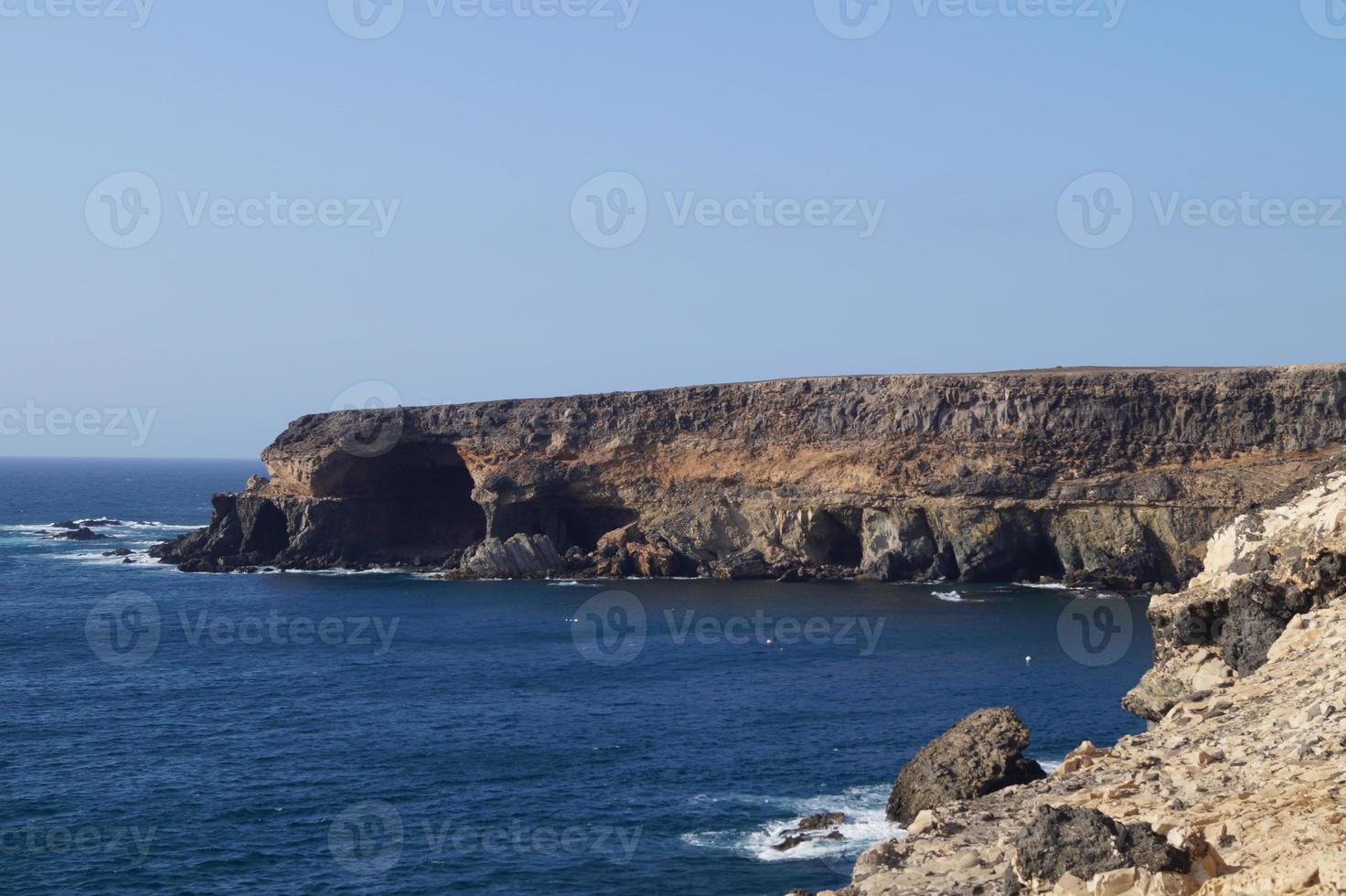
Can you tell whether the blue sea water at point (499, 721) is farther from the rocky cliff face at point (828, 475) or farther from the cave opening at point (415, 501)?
the cave opening at point (415, 501)

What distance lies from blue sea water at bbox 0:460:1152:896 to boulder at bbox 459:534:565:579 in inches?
185

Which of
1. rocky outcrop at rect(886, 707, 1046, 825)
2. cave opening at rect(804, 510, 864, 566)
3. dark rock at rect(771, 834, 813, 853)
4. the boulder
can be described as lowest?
dark rock at rect(771, 834, 813, 853)

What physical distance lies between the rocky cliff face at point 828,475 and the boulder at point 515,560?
0.23m

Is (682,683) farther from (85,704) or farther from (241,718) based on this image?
(85,704)

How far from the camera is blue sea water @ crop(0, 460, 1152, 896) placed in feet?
84.5

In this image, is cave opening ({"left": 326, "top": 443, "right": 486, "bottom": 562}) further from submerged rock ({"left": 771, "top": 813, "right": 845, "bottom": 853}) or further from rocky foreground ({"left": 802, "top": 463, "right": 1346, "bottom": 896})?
rocky foreground ({"left": 802, "top": 463, "right": 1346, "bottom": 896})

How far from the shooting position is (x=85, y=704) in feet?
133

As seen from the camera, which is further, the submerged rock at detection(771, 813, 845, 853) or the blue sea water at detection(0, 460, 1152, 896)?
the blue sea water at detection(0, 460, 1152, 896)

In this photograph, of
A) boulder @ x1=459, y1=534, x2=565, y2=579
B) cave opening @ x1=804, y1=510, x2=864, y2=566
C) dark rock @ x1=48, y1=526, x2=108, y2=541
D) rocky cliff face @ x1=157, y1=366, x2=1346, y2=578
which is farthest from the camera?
dark rock @ x1=48, y1=526, x2=108, y2=541

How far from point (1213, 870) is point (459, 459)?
2805 inches

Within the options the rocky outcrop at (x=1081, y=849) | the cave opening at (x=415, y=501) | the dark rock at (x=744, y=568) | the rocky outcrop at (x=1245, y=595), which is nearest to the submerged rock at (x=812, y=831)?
the rocky outcrop at (x=1245, y=595)

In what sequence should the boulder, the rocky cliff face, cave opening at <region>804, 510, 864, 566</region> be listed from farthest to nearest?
the boulder < cave opening at <region>804, 510, 864, 566</region> < the rocky cliff face

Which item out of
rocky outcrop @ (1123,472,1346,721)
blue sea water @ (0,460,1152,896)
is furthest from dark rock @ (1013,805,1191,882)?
blue sea water @ (0,460,1152,896)

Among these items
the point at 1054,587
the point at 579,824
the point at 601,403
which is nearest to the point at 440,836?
the point at 579,824
